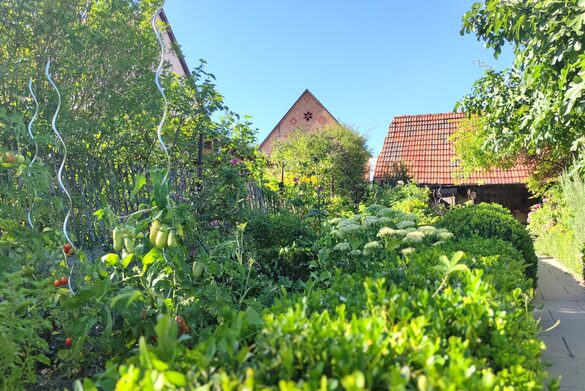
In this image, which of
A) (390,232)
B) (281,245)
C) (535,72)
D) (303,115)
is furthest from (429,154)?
(390,232)

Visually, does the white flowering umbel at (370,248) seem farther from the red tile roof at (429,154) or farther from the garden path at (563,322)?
the red tile roof at (429,154)

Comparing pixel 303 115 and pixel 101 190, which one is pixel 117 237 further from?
pixel 303 115

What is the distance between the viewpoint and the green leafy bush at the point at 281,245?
3797 mm

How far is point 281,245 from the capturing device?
434cm

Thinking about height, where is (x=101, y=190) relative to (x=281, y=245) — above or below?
above

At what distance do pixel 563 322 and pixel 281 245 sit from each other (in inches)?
116

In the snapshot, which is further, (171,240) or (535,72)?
(535,72)

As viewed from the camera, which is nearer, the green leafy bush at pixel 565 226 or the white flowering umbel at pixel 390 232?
the white flowering umbel at pixel 390 232

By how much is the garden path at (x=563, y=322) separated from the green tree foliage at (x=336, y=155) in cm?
521

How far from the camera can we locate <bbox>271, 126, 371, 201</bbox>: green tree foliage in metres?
10.3

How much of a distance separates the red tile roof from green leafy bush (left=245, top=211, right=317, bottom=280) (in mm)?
9404

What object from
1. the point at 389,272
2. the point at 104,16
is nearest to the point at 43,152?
the point at 104,16

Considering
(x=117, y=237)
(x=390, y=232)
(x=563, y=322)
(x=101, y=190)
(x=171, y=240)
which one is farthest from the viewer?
(x=101, y=190)

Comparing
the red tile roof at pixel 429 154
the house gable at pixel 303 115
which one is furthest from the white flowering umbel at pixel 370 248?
the house gable at pixel 303 115
